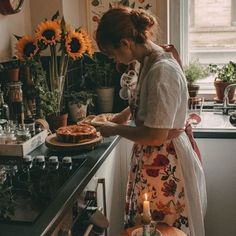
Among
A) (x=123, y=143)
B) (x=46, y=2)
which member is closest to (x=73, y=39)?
(x=46, y=2)

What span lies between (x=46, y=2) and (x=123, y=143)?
910 millimetres

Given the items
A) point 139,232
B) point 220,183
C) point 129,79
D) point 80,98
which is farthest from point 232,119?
point 139,232

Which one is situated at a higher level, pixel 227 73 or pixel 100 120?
pixel 227 73

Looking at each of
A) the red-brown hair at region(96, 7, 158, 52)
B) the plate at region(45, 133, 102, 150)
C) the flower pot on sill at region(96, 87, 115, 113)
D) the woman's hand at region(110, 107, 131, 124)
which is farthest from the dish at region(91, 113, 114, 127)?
the red-brown hair at region(96, 7, 158, 52)

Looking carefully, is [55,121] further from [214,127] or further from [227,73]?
[227,73]

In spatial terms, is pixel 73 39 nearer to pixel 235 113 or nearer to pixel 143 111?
pixel 143 111

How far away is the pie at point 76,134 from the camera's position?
1963 millimetres

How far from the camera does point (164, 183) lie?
188cm

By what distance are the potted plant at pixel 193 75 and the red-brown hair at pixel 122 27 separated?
46.9 inches

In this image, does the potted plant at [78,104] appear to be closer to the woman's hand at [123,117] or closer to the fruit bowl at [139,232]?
the woman's hand at [123,117]

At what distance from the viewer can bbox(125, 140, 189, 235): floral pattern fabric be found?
1872mm

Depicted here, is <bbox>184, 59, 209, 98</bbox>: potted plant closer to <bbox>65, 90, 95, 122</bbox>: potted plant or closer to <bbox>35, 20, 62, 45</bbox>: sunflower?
<bbox>65, 90, 95, 122</bbox>: potted plant

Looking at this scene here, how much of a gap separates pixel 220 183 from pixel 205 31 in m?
1.05

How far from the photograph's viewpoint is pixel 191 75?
2830 mm
